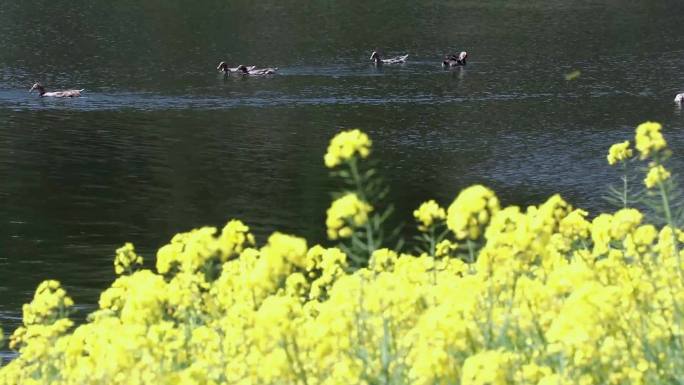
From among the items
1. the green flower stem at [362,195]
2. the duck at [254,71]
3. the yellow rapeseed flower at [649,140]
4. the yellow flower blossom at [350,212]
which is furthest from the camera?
the duck at [254,71]

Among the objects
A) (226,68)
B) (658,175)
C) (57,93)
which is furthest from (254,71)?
(658,175)

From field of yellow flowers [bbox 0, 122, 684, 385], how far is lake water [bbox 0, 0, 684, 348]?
21593 mm

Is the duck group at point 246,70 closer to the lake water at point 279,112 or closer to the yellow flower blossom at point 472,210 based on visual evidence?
the lake water at point 279,112

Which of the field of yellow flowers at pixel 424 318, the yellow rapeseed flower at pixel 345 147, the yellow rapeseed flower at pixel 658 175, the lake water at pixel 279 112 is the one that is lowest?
the lake water at pixel 279 112

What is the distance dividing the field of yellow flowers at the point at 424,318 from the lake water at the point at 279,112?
21593mm

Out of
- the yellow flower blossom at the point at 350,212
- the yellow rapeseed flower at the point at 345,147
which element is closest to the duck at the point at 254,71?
the yellow rapeseed flower at the point at 345,147

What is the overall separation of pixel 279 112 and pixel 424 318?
54600 mm

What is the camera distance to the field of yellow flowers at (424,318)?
7.02 metres

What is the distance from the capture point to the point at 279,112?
6191cm

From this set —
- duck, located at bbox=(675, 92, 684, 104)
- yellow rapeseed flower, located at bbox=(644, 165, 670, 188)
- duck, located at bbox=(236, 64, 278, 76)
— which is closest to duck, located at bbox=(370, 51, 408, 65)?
duck, located at bbox=(236, 64, 278, 76)

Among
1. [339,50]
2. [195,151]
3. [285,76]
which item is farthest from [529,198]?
[339,50]

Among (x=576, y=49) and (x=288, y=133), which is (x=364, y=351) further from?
(x=576, y=49)

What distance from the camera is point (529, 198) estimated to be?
140ft

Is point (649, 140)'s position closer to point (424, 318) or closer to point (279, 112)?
point (424, 318)
